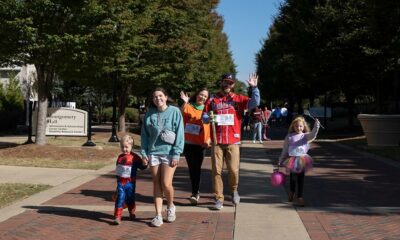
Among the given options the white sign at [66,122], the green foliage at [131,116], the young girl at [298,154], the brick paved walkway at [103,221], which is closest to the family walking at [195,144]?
the young girl at [298,154]

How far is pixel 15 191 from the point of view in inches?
371

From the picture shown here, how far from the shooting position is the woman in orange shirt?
8.35m

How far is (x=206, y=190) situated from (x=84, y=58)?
279 inches

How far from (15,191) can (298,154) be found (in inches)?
187

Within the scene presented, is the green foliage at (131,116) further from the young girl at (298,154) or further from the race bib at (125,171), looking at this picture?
the race bib at (125,171)

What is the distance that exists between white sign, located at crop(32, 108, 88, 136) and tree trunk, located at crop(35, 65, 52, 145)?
55.2 inches

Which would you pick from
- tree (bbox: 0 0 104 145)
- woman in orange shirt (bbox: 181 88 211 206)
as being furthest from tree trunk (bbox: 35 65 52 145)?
woman in orange shirt (bbox: 181 88 211 206)

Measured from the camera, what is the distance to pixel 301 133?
334 inches

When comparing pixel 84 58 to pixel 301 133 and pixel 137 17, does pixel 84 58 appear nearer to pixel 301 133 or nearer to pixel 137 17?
pixel 137 17

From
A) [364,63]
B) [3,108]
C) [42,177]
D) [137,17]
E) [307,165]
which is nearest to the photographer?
[307,165]

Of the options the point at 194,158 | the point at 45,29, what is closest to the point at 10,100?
the point at 45,29

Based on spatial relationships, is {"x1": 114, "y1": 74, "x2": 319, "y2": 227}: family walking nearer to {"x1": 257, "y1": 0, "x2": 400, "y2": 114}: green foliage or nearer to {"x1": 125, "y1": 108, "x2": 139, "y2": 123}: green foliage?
{"x1": 257, "y1": 0, "x2": 400, "y2": 114}: green foliage

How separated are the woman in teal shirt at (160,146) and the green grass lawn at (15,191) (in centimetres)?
269

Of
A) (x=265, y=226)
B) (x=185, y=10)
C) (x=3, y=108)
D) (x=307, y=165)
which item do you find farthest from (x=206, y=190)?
(x=3, y=108)
